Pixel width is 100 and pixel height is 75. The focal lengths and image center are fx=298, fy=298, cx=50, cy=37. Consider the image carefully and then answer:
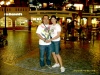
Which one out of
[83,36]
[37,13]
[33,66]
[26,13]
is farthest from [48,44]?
[37,13]

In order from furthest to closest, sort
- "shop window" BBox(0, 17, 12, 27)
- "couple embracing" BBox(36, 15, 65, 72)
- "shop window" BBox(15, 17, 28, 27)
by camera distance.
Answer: "shop window" BBox(15, 17, 28, 27), "shop window" BBox(0, 17, 12, 27), "couple embracing" BBox(36, 15, 65, 72)

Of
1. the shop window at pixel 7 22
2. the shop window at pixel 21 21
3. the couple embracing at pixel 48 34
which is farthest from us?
the shop window at pixel 21 21

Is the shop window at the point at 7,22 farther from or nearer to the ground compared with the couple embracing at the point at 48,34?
nearer to the ground

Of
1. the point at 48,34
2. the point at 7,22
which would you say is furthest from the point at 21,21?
the point at 48,34

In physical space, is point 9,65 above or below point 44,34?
below

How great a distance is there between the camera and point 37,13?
51031 millimetres

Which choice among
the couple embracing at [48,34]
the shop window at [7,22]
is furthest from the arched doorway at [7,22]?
the couple embracing at [48,34]

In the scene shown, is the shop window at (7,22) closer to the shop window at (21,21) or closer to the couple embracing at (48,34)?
the shop window at (21,21)

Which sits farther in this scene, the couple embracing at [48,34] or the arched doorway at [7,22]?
the arched doorway at [7,22]

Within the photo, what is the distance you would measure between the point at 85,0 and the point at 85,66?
54.1m

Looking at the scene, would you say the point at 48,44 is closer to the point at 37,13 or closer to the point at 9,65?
the point at 9,65

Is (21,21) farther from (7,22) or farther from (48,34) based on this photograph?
(48,34)

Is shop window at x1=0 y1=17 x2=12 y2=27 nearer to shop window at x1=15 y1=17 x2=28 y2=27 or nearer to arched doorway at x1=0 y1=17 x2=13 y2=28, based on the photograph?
arched doorway at x1=0 y1=17 x2=13 y2=28

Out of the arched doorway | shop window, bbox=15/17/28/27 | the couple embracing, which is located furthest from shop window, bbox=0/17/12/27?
the couple embracing
